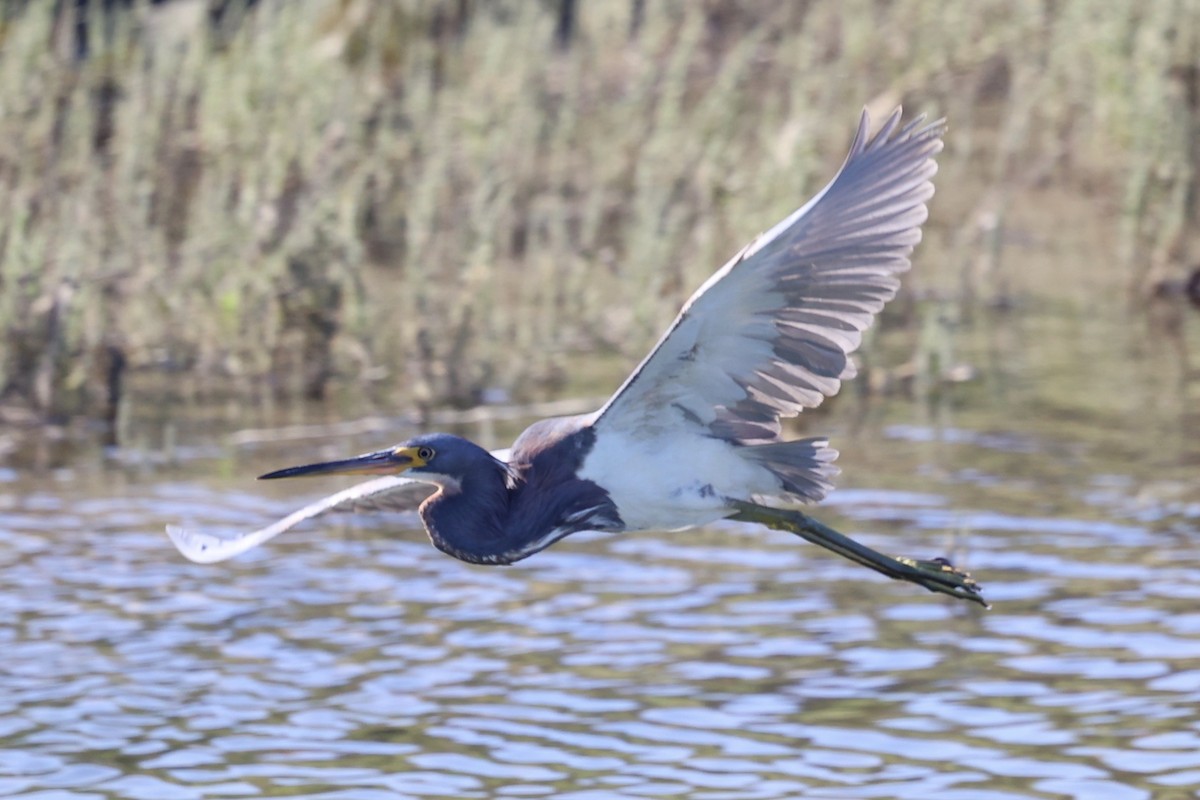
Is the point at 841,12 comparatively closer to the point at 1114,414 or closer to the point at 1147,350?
the point at 1147,350

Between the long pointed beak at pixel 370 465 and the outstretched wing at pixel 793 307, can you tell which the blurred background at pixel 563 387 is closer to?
the long pointed beak at pixel 370 465

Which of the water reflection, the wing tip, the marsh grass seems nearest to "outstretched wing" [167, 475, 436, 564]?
the wing tip

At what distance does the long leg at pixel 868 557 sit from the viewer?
18.2 ft

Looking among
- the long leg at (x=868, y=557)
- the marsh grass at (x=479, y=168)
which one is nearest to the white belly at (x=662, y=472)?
the long leg at (x=868, y=557)

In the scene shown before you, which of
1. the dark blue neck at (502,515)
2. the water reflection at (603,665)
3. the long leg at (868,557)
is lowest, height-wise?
the water reflection at (603,665)

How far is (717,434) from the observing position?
5.31 m

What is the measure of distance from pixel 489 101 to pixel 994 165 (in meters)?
3.18

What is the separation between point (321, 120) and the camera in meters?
10.4

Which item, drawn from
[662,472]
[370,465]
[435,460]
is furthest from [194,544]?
[662,472]

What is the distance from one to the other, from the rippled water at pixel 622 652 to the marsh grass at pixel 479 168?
1296 millimetres

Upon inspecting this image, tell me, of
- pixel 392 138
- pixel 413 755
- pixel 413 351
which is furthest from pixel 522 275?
pixel 413 755

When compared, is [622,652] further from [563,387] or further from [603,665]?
[563,387]

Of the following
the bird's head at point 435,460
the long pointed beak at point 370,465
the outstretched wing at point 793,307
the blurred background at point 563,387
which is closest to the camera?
the outstretched wing at point 793,307

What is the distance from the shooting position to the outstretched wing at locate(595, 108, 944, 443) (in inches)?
185
